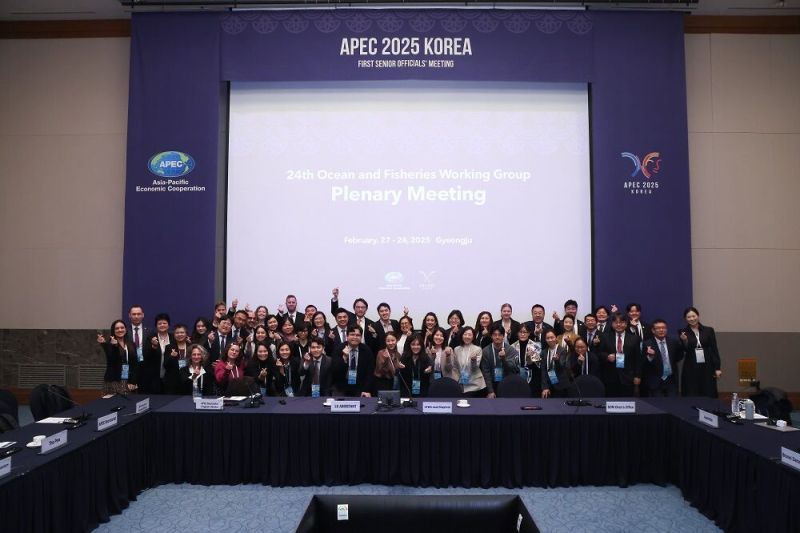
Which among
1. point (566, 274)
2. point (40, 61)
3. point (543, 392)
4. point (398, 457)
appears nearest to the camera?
point (398, 457)

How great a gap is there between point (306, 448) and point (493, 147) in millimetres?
4733

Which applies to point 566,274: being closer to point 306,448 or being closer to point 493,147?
point 493,147

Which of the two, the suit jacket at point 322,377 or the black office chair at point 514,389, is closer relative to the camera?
the black office chair at point 514,389

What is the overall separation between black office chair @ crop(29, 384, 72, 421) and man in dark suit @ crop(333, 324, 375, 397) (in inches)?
99.0

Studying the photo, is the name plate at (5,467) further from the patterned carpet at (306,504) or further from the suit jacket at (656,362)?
the suit jacket at (656,362)

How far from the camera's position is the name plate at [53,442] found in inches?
132

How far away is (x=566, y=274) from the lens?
23.9 ft

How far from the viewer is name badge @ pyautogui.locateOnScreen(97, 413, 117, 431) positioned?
3961mm

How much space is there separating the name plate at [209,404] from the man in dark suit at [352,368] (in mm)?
1374

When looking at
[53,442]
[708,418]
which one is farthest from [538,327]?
[53,442]

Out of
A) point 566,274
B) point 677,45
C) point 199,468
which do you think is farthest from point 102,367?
point 677,45

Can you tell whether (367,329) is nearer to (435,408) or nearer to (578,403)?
(435,408)

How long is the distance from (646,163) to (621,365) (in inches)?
118

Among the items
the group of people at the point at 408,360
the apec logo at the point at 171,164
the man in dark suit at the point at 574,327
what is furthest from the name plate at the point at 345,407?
the apec logo at the point at 171,164
